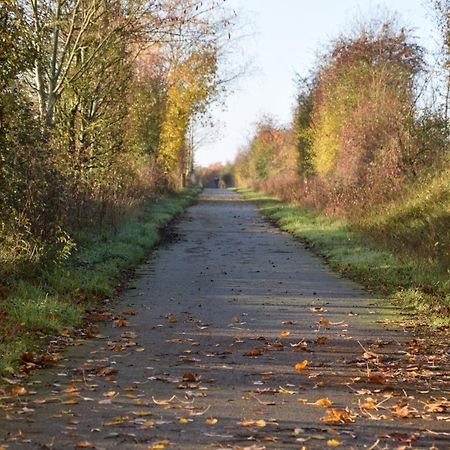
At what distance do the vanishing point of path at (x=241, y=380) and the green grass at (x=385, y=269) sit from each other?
1.84 feet

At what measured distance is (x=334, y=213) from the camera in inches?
1037

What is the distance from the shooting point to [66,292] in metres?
11.6

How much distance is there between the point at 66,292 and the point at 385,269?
21.0 ft

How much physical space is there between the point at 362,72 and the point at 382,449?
1167 inches

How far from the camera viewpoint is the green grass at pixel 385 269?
11.5 meters

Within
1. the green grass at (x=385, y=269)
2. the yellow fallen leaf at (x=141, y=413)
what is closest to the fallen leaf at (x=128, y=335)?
the yellow fallen leaf at (x=141, y=413)

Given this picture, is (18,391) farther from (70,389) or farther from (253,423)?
(253,423)

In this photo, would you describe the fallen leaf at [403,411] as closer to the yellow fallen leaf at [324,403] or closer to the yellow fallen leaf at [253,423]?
the yellow fallen leaf at [324,403]

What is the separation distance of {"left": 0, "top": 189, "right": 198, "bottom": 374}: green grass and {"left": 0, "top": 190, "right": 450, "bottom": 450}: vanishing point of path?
1.53 feet

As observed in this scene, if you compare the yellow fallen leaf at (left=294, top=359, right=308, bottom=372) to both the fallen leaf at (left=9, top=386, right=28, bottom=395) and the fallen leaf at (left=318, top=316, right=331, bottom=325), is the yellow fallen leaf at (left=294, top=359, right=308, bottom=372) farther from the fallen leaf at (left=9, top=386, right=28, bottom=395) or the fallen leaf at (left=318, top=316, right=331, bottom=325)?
the fallen leaf at (left=9, top=386, right=28, bottom=395)

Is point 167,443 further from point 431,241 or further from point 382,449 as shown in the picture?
point 431,241

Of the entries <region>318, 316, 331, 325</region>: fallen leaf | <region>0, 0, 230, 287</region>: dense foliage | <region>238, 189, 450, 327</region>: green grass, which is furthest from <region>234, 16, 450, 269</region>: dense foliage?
<region>0, 0, 230, 287</region>: dense foliage

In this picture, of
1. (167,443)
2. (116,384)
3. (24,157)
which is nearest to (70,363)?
(116,384)

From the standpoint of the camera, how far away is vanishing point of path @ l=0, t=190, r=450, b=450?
5625mm
